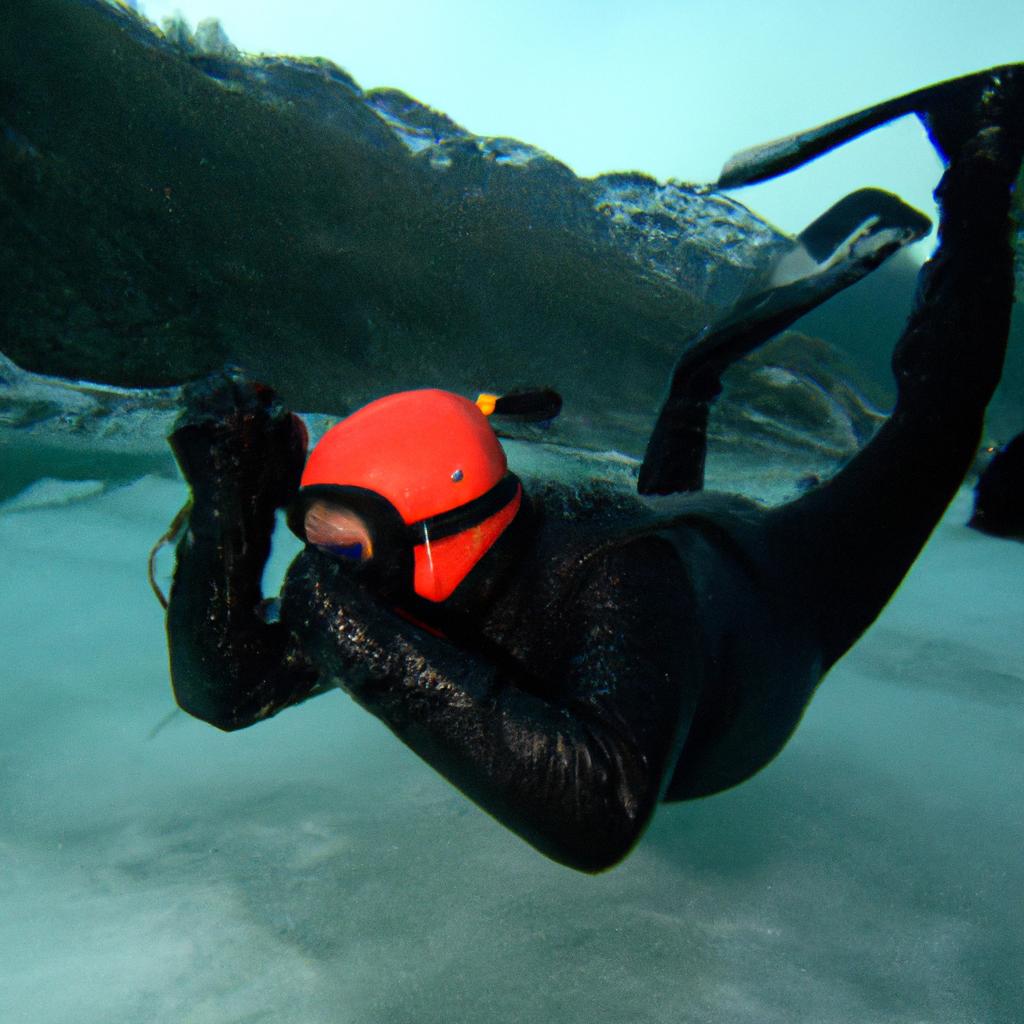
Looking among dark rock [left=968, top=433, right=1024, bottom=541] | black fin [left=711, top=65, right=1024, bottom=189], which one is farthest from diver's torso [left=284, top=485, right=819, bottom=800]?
dark rock [left=968, top=433, right=1024, bottom=541]

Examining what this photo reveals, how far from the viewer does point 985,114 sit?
199 cm

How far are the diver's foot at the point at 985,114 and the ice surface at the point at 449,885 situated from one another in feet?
6.24

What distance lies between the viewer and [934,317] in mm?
1995

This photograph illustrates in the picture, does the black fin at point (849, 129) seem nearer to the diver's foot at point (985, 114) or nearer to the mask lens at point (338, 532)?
the diver's foot at point (985, 114)

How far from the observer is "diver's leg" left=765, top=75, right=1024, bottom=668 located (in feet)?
6.00

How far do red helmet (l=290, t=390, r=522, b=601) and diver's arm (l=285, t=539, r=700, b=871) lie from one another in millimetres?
135

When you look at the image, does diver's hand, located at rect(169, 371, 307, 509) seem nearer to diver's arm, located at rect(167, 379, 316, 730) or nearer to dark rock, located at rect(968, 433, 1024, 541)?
diver's arm, located at rect(167, 379, 316, 730)

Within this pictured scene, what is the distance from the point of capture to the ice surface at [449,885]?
1.24m

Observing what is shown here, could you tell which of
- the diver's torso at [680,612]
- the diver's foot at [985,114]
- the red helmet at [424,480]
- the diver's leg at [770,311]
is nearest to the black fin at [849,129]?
the diver's foot at [985,114]

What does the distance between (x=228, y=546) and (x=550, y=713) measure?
692 millimetres

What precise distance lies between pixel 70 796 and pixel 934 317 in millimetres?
2840

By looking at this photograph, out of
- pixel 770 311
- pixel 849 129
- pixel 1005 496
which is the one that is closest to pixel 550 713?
pixel 770 311

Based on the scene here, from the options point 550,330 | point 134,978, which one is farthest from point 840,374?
point 134,978

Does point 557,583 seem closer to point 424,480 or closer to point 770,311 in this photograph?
point 424,480
